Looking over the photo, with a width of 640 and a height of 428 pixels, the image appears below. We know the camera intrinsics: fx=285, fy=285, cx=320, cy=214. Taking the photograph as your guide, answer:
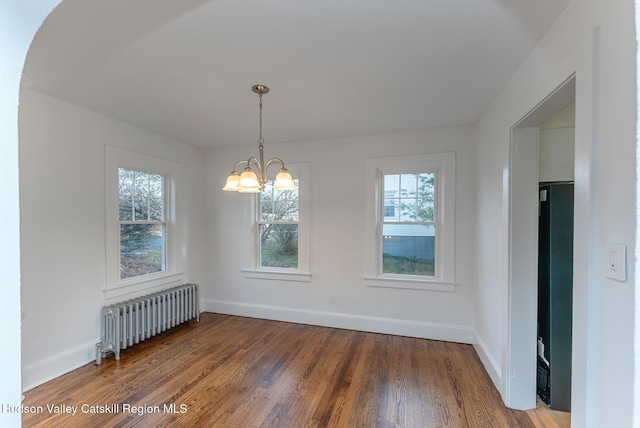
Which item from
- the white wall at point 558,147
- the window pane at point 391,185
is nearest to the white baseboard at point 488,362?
the white wall at point 558,147

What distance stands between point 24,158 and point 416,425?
368cm

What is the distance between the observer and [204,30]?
1627 millimetres

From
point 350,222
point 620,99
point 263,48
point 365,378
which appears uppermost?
point 263,48

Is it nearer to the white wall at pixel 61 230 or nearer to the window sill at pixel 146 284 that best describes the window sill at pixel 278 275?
the window sill at pixel 146 284

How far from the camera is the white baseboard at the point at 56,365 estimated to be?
7.73ft

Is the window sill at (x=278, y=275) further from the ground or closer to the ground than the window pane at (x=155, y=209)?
closer to the ground

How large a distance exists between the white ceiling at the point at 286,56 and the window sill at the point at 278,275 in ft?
6.74

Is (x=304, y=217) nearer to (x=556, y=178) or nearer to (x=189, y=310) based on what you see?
(x=189, y=310)

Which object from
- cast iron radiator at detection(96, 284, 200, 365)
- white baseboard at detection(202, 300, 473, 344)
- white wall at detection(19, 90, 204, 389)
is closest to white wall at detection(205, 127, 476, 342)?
white baseboard at detection(202, 300, 473, 344)

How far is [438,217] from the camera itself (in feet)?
11.3

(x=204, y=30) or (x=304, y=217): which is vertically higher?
(x=204, y=30)

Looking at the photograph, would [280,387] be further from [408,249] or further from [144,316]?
[408,249]

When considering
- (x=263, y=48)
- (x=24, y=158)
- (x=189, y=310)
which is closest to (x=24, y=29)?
(x=263, y=48)

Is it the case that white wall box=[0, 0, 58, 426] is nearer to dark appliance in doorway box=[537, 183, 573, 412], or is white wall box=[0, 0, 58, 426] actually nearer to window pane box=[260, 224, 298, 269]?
dark appliance in doorway box=[537, 183, 573, 412]
